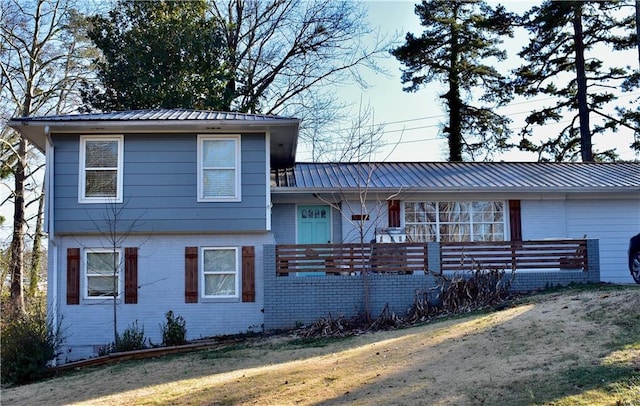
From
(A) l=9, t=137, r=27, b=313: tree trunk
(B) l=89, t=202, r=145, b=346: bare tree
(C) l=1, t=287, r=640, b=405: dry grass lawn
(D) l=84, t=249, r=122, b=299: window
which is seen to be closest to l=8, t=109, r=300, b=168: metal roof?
(B) l=89, t=202, r=145, b=346: bare tree

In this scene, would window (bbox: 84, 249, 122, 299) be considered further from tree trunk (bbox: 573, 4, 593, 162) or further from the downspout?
tree trunk (bbox: 573, 4, 593, 162)

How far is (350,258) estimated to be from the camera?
13.3 metres

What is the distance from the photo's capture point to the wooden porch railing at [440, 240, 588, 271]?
1332 cm

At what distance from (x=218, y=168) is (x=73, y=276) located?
385 centimetres

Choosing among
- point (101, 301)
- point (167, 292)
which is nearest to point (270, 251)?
point (167, 292)

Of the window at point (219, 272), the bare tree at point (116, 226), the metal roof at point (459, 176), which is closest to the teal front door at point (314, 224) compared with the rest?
the metal roof at point (459, 176)

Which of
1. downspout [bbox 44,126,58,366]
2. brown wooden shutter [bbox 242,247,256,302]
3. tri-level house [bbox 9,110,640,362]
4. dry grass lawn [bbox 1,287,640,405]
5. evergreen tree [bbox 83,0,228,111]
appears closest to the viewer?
dry grass lawn [bbox 1,287,640,405]

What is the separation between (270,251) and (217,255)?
129 centimetres

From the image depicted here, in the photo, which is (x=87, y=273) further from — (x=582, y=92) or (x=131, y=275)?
(x=582, y=92)

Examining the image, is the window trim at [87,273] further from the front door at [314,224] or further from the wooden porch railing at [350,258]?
the front door at [314,224]

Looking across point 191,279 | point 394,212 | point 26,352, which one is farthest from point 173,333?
point 394,212

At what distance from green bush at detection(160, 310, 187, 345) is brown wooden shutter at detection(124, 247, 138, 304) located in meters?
0.98

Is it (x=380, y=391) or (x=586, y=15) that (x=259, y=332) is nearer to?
(x=380, y=391)

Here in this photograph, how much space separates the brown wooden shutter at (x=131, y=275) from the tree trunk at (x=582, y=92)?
19.8 metres
